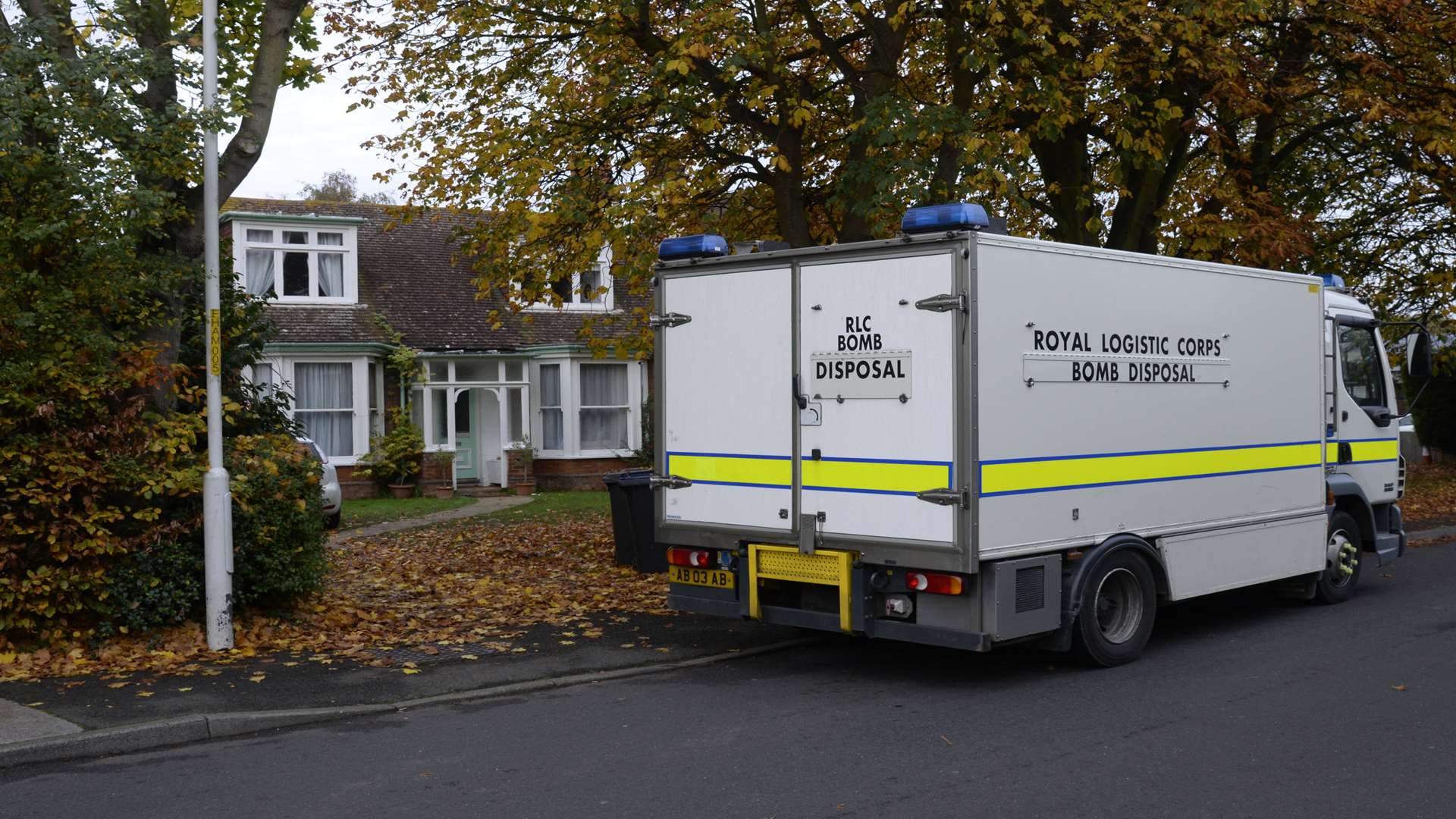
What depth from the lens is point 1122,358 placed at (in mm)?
8875

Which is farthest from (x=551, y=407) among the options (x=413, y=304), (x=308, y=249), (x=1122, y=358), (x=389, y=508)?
(x=1122, y=358)

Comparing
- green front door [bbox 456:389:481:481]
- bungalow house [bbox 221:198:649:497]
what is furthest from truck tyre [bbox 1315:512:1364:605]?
green front door [bbox 456:389:481:481]

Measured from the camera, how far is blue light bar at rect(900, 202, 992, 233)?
7777 mm

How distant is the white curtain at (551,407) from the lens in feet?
93.2

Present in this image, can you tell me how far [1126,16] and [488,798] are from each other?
437 inches

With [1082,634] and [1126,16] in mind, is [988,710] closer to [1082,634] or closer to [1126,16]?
[1082,634]

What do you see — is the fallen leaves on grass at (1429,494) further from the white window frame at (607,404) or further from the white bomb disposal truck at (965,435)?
the white window frame at (607,404)

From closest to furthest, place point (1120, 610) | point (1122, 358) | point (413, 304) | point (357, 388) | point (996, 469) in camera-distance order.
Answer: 1. point (996, 469)
2. point (1122, 358)
3. point (1120, 610)
4. point (357, 388)
5. point (413, 304)

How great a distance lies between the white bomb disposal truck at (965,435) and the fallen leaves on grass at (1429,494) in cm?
1106

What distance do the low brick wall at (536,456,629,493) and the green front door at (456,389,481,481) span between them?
4.82ft

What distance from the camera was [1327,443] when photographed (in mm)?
11266

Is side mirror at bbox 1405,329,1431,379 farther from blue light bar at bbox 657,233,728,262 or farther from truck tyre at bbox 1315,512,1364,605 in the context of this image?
blue light bar at bbox 657,233,728,262

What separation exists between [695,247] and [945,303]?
212 cm

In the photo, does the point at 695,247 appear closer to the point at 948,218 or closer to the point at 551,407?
the point at 948,218
